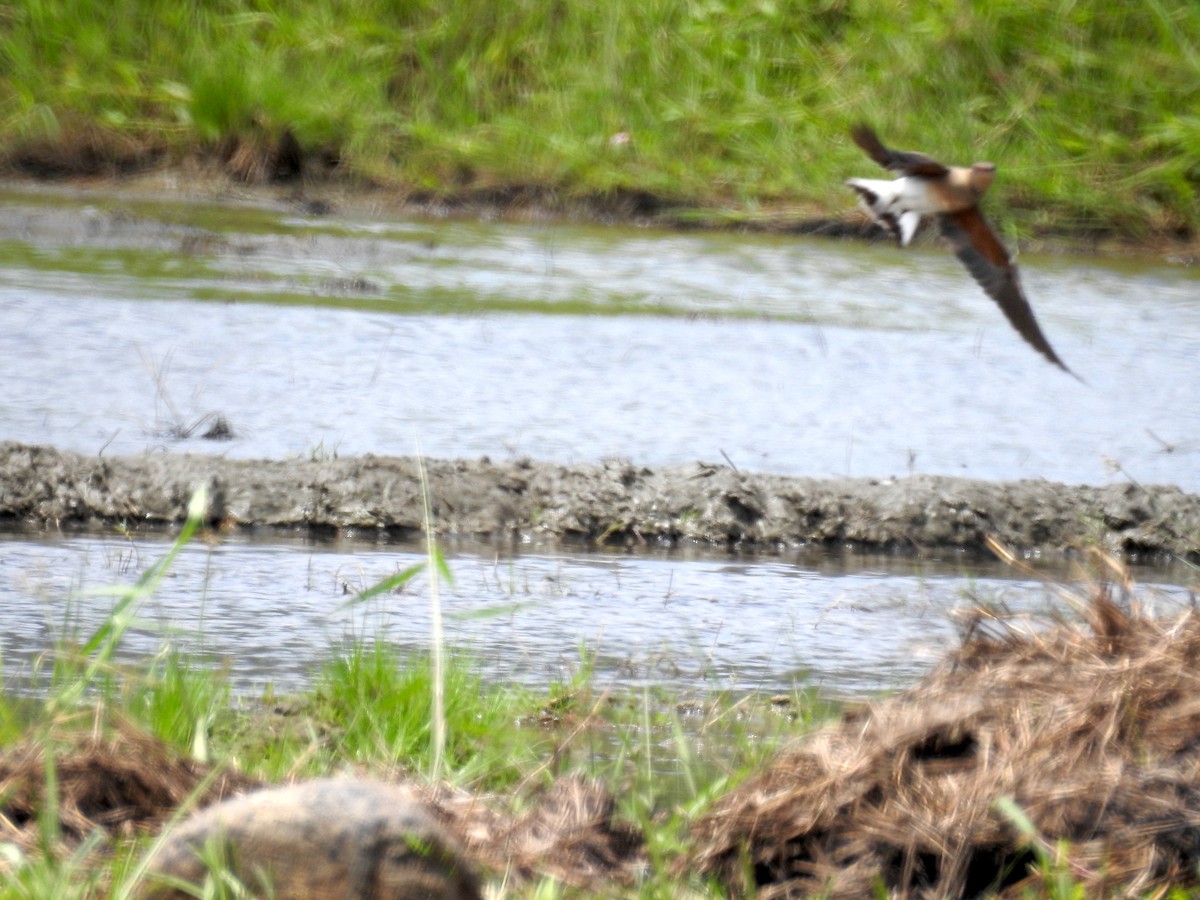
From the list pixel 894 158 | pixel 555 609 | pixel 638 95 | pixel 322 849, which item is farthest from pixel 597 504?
pixel 638 95

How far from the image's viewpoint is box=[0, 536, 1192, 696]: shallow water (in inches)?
130

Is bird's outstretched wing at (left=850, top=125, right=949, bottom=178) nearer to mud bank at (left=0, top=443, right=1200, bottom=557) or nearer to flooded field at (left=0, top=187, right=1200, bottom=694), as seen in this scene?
mud bank at (left=0, top=443, right=1200, bottom=557)

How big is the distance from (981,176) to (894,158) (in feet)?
0.92

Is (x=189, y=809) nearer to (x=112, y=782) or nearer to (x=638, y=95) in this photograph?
(x=112, y=782)

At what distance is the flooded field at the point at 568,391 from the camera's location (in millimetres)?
3564

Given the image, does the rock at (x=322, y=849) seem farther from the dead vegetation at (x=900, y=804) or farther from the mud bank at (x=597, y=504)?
the mud bank at (x=597, y=504)

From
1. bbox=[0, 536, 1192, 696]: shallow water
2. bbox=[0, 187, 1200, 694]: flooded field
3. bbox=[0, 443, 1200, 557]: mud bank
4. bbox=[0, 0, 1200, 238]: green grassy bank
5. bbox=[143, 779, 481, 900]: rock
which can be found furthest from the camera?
bbox=[0, 0, 1200, 238]: green grassy bank

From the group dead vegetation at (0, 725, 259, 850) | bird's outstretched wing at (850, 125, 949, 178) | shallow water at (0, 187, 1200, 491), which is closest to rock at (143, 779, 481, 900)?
→ dead vegetation at (0, 725, 259, 850)

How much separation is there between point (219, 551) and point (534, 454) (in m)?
1.07

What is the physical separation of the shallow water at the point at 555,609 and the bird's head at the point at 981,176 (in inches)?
34.9

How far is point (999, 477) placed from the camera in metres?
4.89

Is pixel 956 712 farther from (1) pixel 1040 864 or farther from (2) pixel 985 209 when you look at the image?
(2) pixel 985 209

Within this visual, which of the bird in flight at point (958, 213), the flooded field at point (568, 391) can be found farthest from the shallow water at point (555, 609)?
the bird in flight at point (958, 213)

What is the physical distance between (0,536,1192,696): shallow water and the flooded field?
0.01 m
